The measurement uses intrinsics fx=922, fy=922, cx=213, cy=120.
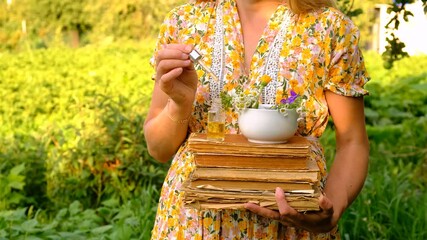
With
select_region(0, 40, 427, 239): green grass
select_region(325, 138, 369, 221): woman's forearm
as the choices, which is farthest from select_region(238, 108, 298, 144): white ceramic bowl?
select_region(0, 40, 427, 239): green grass

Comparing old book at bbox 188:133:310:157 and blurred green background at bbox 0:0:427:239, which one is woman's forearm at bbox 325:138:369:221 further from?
blurred green background at bbox 0:0:427:239

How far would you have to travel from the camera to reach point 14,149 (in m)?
7.24

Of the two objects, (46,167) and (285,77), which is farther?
(46,167)

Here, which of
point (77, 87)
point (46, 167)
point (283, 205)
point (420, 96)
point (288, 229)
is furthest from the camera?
point (77, 87)

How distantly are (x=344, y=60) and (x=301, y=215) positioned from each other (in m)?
0.49

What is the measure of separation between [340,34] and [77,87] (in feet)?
32.0

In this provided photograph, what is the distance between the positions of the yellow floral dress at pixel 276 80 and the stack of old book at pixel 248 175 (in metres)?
0.24

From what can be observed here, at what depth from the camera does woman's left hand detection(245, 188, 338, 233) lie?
2062 millimetres

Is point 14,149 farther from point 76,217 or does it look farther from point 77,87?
point 77,87

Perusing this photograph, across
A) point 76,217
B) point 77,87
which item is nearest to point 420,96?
point 77,87

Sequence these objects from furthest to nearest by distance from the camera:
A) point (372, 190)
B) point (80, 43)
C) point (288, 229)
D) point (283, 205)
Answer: point (80, 43), point (372, 190), point (288, 229), point (283, 205)

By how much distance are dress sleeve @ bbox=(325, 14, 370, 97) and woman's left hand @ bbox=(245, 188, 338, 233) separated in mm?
348

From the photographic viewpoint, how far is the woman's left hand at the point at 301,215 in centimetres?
206

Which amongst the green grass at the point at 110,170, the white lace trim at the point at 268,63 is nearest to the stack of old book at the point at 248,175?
the white lace trim at the point at 268,63
